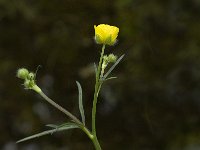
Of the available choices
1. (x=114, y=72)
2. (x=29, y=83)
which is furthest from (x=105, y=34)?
(x=114, y=72)

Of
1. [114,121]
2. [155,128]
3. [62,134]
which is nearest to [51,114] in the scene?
[62,134]

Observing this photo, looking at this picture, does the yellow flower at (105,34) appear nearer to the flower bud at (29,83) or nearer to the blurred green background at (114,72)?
the flower bud at (29,83)

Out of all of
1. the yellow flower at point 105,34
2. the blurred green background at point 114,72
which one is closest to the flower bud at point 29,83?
the yellow flower at point 105,34

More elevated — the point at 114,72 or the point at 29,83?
the point at 29,83

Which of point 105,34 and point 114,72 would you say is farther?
point 114,72

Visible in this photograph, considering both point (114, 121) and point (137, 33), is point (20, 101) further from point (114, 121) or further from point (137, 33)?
point (137, 33)

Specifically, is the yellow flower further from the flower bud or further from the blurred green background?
the blurred green background

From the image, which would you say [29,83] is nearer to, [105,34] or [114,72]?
[105,34]

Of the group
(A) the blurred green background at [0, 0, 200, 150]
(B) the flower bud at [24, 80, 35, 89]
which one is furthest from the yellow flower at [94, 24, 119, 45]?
(A) the blurred green background at [0, 0, 200, 150]

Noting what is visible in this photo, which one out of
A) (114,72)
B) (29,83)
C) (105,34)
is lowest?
(114,72)
